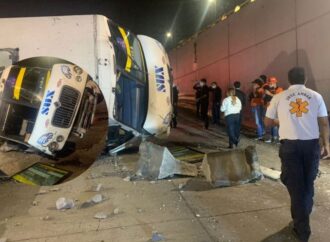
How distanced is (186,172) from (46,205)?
2.31 metres

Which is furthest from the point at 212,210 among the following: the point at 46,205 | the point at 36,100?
the point at 36,100

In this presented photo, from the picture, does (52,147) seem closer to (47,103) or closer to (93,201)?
(47,103)

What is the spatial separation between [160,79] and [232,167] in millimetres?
2576

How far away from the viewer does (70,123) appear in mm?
2363

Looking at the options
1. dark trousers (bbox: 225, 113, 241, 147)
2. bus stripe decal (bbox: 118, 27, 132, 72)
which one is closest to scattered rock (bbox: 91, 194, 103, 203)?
bus stripe decal (bbox: 118, 27, 132, 72)

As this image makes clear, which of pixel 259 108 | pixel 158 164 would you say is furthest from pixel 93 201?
pixel 259 108

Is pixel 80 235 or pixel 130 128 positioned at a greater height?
pixel 130 128

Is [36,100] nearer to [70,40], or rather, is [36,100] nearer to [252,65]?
[70,40]

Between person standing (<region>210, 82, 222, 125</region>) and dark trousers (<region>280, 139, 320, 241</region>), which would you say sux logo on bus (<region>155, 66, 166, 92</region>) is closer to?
dark trousers (<region>280, 139, 320, 241</region>)

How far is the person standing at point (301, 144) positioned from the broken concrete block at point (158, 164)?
261 cm

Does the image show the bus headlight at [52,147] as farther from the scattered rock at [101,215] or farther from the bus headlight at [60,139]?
the scattered rock at [101,215]

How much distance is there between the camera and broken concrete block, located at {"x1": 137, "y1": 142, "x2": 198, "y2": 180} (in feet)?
21.3

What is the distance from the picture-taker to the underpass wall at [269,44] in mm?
9367

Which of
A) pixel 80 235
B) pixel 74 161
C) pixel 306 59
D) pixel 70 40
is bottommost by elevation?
pixel 80 235
